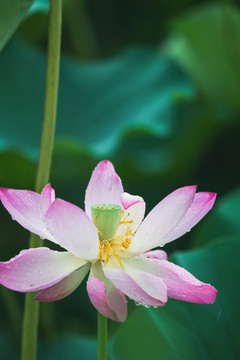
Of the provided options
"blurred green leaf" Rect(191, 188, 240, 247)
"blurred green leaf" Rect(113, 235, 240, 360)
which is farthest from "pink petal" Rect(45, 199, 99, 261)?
"blurred green leaf" Rect(191, 188, 240, 247)

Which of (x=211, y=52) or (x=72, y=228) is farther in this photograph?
(x=211, y=52)

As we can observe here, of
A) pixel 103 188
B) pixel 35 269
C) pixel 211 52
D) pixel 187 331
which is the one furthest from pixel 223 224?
pixel 211 52

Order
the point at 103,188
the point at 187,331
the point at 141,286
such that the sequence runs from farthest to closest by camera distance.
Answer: the point at 187,331, the point at 103,188, the point at 141,286

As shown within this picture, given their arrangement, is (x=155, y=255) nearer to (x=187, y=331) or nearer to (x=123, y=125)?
(x=187, y=331)

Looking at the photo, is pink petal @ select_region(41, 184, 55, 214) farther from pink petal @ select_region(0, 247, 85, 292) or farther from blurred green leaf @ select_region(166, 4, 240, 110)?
blurred green leaf @ select_region(166, 4, 240, 110)

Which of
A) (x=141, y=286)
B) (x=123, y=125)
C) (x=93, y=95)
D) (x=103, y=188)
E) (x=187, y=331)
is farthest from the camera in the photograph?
(x=93, y=95)

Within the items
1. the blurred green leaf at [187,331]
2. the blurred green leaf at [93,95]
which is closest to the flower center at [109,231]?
the blurred green leaf at [187,331]

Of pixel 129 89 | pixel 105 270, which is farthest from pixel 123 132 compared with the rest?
pixel 105 270

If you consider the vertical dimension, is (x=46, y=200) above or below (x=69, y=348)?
above
